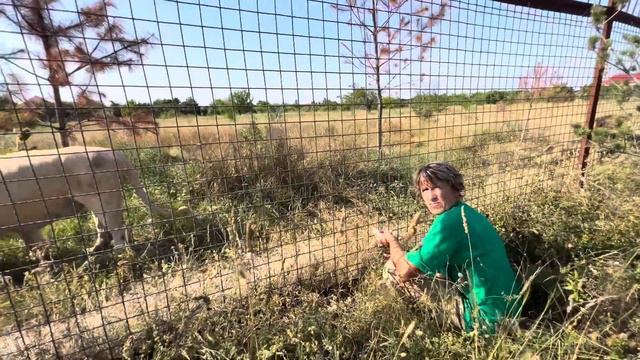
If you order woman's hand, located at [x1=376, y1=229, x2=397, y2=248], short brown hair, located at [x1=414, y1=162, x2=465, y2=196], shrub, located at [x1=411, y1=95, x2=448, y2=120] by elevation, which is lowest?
woman's hand, located at [x1=376, y1=229, x2=397, y2=248]

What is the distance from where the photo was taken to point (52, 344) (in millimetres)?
1885

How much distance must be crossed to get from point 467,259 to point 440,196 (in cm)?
38

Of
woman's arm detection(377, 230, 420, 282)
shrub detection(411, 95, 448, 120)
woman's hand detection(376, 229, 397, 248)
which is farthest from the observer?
shrub detection(411, 95, 448, 120)

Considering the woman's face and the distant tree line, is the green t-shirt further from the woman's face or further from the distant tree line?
the distant tree line

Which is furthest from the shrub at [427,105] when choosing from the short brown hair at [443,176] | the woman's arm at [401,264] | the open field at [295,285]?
the woman's arm at [401,264]

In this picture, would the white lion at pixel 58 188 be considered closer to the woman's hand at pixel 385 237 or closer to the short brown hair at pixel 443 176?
the woman's hand at pixel 385 237

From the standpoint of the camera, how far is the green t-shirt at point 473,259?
1970mm

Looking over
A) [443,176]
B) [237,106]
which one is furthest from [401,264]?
[237,106]

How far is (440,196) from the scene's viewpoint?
2111 mm

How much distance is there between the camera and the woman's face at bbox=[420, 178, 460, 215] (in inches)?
83.1

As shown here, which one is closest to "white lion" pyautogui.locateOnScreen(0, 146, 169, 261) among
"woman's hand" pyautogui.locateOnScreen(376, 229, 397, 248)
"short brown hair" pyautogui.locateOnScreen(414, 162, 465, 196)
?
"woman's hand" pyautogui.locateOnScreen(376, 229, 397, 248)

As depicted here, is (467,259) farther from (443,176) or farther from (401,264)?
(443,176)

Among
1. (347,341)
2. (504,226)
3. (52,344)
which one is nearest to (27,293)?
(52,344)

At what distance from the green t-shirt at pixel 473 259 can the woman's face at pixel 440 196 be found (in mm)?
86
